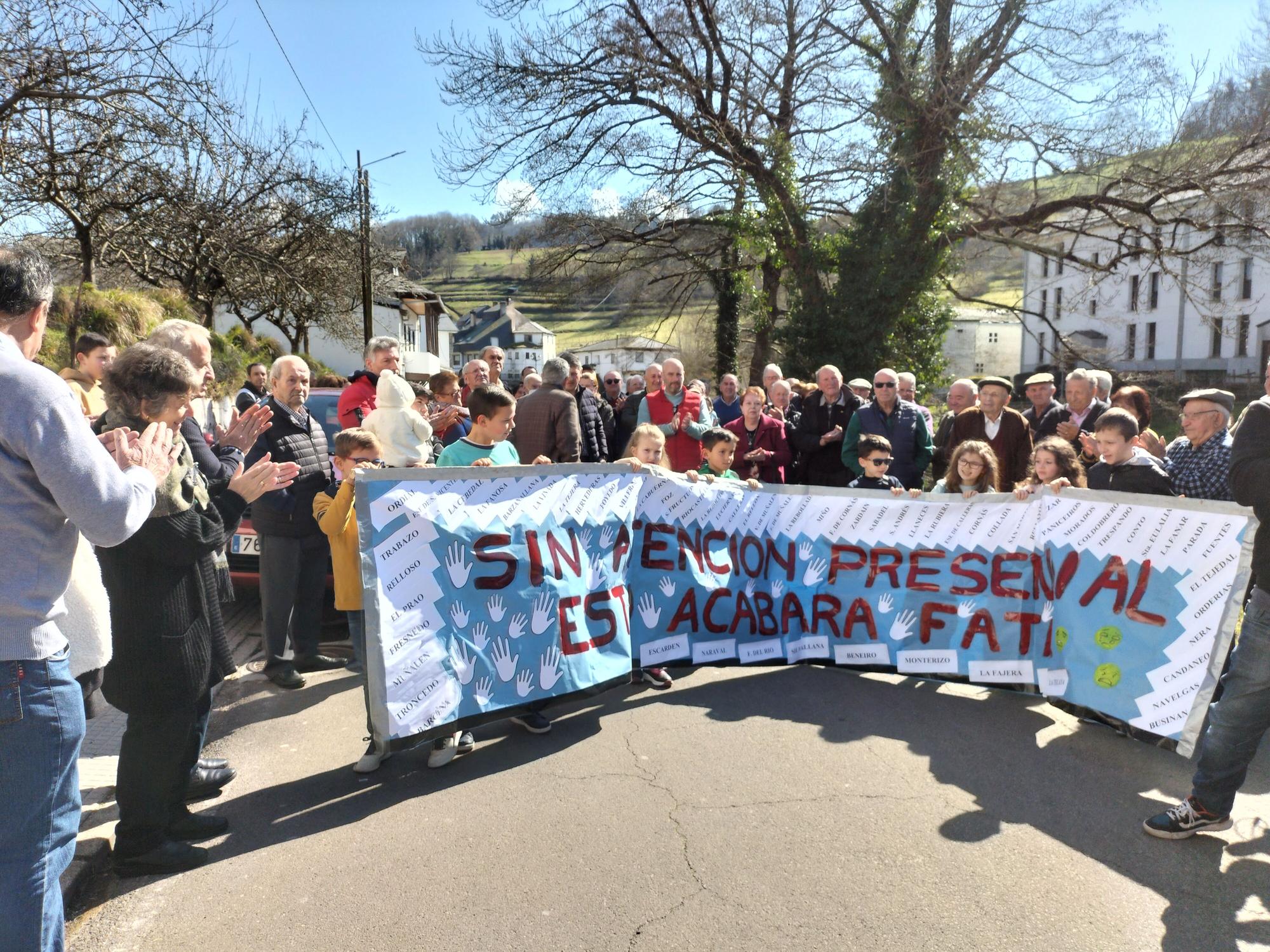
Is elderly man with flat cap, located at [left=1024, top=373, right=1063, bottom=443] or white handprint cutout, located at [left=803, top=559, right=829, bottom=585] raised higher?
elderly man with flat cap, located at [left=1024, top=373, right=1063, bottom=443]

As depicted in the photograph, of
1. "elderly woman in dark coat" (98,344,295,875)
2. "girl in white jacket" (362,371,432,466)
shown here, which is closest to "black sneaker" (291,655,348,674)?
"girl in white jacket" (362,371,432,466)

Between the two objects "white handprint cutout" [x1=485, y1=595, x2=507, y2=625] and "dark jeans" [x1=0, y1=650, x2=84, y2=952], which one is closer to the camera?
"dark jeans" [x1=0, y1=650, x2=84, y2=952]

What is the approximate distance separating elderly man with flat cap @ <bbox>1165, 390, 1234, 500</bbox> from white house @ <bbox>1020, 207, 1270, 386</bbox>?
9.74 meters

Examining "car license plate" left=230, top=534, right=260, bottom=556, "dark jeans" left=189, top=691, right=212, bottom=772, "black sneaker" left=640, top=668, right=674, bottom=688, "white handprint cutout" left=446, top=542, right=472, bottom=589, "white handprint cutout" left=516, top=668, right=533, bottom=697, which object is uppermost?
"white handprint cutout" left=446, top=542, right=472, bottom=589

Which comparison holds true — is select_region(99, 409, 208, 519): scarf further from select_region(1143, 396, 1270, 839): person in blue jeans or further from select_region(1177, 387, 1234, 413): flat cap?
select_region(1177, 387, 1234, 413): flat cap

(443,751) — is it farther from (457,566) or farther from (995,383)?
(995,383)

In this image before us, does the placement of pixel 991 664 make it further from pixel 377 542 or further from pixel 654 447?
pixel 377 542

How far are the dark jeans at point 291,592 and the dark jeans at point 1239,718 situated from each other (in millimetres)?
5115

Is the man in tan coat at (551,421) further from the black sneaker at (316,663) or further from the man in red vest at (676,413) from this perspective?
the black sneaker at (316,663)

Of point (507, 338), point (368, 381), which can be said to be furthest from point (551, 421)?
point (507, 338)

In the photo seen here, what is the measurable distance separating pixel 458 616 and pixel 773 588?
222cm

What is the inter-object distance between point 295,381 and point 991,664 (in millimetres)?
4766

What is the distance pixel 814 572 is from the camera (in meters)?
5.66

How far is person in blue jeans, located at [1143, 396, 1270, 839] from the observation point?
3561 mm
